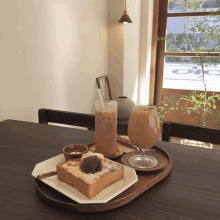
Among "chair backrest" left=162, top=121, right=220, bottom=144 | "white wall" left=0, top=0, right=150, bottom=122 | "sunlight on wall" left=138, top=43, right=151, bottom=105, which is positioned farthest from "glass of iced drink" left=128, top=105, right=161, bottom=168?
"sunlight on wall" left=138, top=43, right=151, bottom=105

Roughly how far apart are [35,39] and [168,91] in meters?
2.51

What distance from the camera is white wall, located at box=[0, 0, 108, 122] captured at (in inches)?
56.1

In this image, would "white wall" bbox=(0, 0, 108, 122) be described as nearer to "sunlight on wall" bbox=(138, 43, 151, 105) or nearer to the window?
"sunlight on wall" bbox=(138, 43, 151, 105)

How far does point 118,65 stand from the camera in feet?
9.17

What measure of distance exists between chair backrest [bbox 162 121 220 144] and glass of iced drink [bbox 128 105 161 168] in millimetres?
392

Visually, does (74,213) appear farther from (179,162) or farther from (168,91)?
(168,91)

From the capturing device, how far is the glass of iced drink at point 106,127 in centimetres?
82

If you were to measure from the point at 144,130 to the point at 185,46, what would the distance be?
3.02 meters

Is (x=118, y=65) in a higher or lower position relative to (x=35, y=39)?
lower

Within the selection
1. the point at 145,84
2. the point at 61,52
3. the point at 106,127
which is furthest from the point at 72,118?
the point at 145,84

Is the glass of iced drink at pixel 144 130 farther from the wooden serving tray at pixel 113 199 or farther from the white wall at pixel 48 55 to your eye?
the white wall at pixel 48 55

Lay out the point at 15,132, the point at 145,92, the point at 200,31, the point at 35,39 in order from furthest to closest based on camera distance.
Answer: the point at 145,92, the point at 200,31, the point at 35,39, the point at 15,132

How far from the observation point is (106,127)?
828 millimetres

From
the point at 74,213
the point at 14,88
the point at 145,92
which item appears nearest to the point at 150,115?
the point at 74,213
